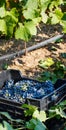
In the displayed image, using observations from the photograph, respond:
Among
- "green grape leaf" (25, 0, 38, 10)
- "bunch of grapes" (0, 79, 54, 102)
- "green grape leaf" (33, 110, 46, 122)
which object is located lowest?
"green grape leaf" (33, 110, 46, 122)

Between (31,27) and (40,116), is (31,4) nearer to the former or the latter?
(31,27)

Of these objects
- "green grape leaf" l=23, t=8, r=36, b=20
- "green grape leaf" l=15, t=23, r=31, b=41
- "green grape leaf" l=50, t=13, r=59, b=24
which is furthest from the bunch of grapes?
"green grape leaf" l=50, t=13, r=59, b=24

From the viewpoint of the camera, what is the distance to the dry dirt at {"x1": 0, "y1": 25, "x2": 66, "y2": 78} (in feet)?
12.7

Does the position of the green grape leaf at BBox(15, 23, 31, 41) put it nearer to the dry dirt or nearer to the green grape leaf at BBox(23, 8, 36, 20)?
the green grape leaf at BBox(23, 8, 36, 20)

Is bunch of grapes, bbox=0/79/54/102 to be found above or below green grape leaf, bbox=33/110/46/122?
above

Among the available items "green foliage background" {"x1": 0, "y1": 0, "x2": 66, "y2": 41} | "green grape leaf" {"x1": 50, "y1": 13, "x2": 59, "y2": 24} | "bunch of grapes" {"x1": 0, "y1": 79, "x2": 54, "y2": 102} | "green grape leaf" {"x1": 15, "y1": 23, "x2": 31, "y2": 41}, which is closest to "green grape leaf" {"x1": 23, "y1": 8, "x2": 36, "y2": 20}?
"green foliage background" {"x1": 0, "y1": 0, "x2": 66, "y2": 41}

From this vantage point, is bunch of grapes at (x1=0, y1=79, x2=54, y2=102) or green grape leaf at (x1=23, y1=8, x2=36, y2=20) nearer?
bunch of grapes at (x1=0, y1=79, x2=54, y2=102)

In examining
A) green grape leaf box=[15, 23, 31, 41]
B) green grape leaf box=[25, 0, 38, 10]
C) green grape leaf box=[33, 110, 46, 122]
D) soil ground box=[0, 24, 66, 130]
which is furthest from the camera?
soil ground box=[0, 24, 66, 130]

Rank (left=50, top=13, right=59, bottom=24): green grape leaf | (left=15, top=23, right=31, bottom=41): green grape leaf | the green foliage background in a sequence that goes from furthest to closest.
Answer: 1. (left=50, top=13, right=59, bottom=24): green grape leaf
2. (left=15, top=23, right=31, bottom=41): green grape leaf
3. the green foliage background

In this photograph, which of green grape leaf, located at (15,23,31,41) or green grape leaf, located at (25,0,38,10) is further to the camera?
green grape leaf, located at (15,23,31,41)

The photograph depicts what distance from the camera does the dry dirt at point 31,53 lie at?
3879mm

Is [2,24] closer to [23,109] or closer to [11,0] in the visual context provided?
[11,0]

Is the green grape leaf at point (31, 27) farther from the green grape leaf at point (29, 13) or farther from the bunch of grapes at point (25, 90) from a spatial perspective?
the bunch of grapes at point (25, 90)

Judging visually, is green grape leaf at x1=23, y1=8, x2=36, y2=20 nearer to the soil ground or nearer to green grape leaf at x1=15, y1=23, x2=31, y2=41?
green grape leaf at x1=15, y1=23, x2=31, y2=41
